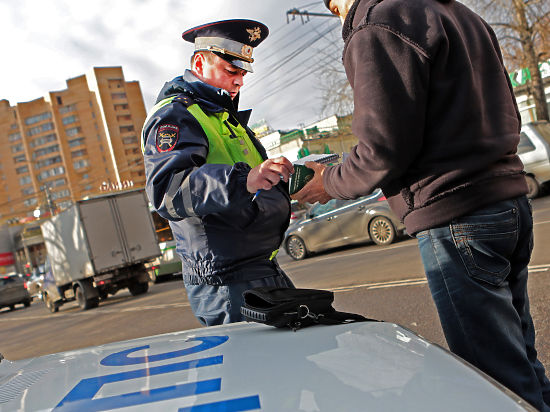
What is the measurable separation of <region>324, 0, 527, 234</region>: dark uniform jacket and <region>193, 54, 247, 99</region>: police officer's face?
31.6 inches

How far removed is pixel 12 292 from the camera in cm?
2066

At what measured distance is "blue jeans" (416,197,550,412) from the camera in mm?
1481

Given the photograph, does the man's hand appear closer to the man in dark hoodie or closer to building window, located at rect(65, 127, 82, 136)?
the man in dark hoodie

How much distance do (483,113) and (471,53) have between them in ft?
0.67

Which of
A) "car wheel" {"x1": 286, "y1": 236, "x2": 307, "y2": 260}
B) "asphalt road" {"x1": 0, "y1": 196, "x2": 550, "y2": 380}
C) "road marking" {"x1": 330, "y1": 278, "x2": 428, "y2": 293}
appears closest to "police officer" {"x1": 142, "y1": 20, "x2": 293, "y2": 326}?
"asphalt road" {"x1": 0, "y1": 196, "x2": 550, "y2": 380}

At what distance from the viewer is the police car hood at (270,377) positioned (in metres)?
0.84

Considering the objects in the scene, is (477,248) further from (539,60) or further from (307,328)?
(539,60)

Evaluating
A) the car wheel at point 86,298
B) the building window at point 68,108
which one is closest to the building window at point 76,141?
the building window at point 68,108

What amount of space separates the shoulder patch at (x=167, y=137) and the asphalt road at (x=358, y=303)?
2648 mm

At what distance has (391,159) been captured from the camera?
1.47m

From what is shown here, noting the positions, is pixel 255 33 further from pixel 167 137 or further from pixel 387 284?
pixel 387 284

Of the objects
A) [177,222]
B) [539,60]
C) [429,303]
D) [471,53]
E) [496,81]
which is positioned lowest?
[429,303]

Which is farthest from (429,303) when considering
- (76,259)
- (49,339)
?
(76,259)

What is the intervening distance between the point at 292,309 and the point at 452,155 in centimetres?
70
